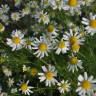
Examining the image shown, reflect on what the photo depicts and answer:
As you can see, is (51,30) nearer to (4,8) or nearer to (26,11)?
(26,11)

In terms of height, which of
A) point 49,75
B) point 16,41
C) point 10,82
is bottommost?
point 49,75

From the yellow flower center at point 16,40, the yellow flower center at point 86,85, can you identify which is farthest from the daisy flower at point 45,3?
the yellow flower center at point 86,85

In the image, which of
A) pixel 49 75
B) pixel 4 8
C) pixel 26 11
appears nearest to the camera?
pixel 49 75

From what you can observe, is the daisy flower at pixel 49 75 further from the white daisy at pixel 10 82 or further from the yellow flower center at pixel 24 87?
the white daisy at pixel 10 82

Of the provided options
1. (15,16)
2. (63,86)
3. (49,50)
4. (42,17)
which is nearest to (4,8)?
(15,16)

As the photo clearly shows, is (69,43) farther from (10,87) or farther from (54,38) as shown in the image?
(10,87)

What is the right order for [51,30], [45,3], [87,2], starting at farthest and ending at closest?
[45,3], [87,2], [51,30]
